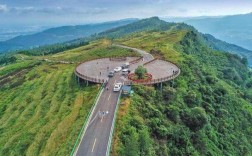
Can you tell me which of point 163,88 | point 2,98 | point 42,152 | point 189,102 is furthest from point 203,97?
point 2,98

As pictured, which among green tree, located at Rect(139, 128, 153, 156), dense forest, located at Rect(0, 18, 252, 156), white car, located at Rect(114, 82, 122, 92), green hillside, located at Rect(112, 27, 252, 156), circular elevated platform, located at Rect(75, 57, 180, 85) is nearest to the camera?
green tree, located at Rect(139, 128, 153, 156)

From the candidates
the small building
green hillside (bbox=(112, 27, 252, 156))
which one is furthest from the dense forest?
the small building

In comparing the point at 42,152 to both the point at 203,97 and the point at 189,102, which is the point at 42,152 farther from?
the point at 203,97

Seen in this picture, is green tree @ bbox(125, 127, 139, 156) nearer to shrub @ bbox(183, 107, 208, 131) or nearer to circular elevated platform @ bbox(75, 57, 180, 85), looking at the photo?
shrub @ bbox(183, 107, 208, 131)

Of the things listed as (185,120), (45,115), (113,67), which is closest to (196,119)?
(185,120)

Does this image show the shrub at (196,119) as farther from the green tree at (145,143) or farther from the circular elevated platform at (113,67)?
the green tree at (145,143)

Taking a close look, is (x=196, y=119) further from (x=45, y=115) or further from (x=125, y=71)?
(x=45, y=115)

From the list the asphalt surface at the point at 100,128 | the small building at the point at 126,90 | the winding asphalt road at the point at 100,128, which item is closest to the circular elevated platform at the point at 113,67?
the small building at the point at 126,90
